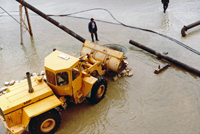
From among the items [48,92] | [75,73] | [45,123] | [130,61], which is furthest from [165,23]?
[45,123]

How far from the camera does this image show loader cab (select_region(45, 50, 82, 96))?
231 inches

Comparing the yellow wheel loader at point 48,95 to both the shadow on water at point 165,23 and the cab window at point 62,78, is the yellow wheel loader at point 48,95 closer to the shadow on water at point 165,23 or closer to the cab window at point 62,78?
the cab window at point 62,78

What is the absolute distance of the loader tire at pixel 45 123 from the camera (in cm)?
566

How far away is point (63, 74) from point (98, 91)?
1773 mm

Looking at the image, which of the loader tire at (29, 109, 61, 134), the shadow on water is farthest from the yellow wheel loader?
the shadow on water

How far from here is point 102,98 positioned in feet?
24.5

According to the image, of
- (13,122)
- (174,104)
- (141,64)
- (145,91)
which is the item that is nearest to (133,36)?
(141,64)

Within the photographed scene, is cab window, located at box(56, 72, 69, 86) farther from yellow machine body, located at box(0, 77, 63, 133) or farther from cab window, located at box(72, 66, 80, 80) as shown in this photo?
yellow machine body, located at box(0, 77, 63, 133)

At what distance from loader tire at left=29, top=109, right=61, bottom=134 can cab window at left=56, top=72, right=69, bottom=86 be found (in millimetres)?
843

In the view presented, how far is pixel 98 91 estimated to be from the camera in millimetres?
7242

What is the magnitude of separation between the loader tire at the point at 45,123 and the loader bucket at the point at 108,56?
3020 mm

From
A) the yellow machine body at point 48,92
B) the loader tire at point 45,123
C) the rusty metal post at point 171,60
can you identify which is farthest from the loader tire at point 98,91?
the rusty metal post at point 171,60

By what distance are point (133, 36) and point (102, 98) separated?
544 cm

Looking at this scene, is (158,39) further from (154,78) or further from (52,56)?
(52,56)
